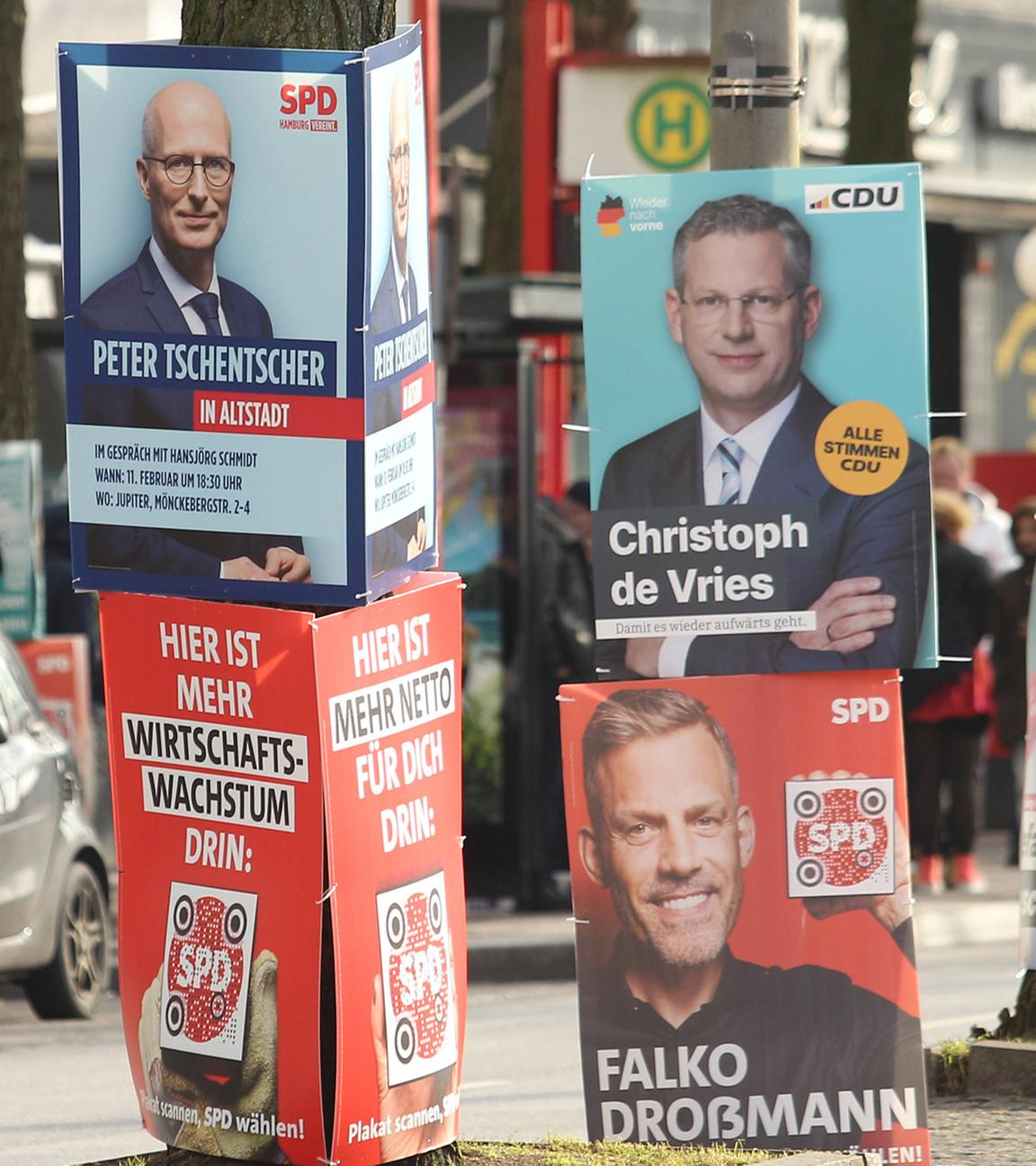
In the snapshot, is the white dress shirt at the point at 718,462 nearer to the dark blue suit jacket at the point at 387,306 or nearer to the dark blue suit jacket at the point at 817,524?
the dark blue suit jacket at the point at 817,524

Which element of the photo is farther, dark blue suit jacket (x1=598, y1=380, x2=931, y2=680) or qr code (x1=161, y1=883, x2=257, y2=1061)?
dark blue suit jacket (x1=598, y1=380, x2=931, y2=680)

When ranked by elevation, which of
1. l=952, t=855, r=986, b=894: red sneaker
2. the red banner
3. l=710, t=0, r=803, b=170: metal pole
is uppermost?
l=710, t=0, r=803, b=170: metal pole

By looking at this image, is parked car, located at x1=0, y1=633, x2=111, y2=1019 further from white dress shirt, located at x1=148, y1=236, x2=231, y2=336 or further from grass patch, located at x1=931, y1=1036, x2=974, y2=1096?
white dress shirt, located at x1=148, y1=236, x2=231, y2=336

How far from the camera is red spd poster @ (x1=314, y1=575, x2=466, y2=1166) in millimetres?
5141

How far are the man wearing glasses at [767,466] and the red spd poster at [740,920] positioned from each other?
11 cm

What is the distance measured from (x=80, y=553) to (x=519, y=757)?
836cm

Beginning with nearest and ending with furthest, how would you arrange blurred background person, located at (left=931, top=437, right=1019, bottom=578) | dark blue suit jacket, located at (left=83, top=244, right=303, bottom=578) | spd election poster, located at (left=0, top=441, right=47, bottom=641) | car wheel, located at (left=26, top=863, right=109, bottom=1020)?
dark blue suit jacket, located at (left=83, top=244, right=303, bottom=578)
car wheel, located at (left=26, top=863, right=109, bottom=1020)
spd election poster, located at (left=0, top=441, right=47, bottom=641)
blurred background person, located at (left=931, top=437, right=1019, bottom=578)

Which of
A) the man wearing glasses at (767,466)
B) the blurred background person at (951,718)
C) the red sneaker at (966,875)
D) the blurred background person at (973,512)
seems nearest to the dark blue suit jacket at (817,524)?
the man wearing glasses at (767,466)

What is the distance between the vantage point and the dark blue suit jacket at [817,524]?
19.7 feet

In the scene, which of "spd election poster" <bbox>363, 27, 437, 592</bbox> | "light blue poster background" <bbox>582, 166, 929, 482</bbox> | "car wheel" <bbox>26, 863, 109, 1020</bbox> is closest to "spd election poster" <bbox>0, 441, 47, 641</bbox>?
"car wheel" <bbox>26, 863, 109, 1020</bbox>

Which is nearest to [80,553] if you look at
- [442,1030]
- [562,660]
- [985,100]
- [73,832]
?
[442,1030]

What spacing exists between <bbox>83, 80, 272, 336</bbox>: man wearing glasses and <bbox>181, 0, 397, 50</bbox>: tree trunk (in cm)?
28

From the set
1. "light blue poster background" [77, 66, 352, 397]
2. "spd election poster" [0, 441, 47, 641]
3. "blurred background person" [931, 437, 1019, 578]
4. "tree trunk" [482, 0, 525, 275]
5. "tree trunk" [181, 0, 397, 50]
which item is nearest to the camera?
"light blue poster background" [77, 66, 352, 397]

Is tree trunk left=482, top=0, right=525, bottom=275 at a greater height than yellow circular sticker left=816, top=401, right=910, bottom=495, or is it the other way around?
tree trunk left=482, top=0, right=525, bottom=275
